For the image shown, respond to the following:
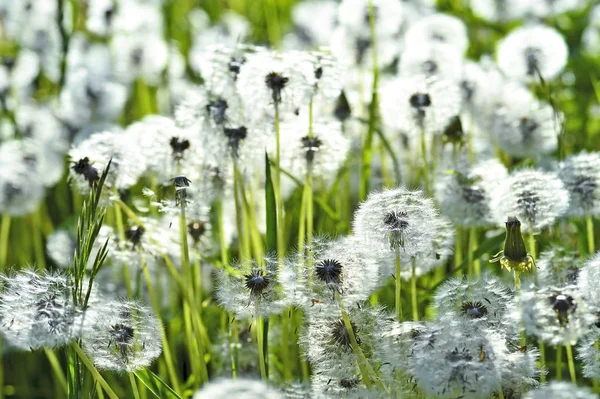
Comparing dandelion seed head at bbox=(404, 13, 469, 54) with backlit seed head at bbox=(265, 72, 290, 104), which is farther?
dandelion seed head at bbox=(404, 13, 469, 54)

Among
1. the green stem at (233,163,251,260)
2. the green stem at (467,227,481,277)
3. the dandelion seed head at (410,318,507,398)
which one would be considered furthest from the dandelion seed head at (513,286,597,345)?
the green stem at (233,163,251,260)

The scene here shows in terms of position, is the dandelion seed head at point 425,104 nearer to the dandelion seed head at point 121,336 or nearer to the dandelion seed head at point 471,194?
the dandelion seed head at point 471,194

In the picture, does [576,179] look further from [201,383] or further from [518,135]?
[201,383]

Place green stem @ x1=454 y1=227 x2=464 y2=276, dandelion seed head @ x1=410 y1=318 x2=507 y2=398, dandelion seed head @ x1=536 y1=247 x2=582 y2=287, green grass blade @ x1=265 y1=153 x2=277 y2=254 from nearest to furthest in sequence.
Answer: dandelion seed head @ x1=410 y1=318 x2=507 y2=398 → dandelion seed head @ x1=536 y1=247 x2=582 y2=287 → green grass blade @ x1=265 y1=153 x2=277 y2=254 → green stem @ x1=454 y1=227 x2=464 y2=276

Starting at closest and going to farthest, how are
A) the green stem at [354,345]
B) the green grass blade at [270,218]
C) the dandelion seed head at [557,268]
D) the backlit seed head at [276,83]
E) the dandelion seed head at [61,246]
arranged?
the green stem at [354,345] < the dandelion seed head at [557,268] < the green grass blade at [270,218] < the backlit seed head at [276,83] < the dandelion seed head at [61,246]

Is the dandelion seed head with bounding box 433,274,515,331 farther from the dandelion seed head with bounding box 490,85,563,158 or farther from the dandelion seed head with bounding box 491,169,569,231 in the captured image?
the dandelion seed head with bounding box 490,85,563,158

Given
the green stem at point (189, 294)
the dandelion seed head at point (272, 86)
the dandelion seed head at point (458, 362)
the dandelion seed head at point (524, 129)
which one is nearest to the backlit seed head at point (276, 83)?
the dandelion seed head at point (272, 86)

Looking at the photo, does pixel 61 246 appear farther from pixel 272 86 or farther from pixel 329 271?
pixel 329 271

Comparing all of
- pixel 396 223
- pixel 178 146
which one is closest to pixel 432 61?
pixel 178 146
